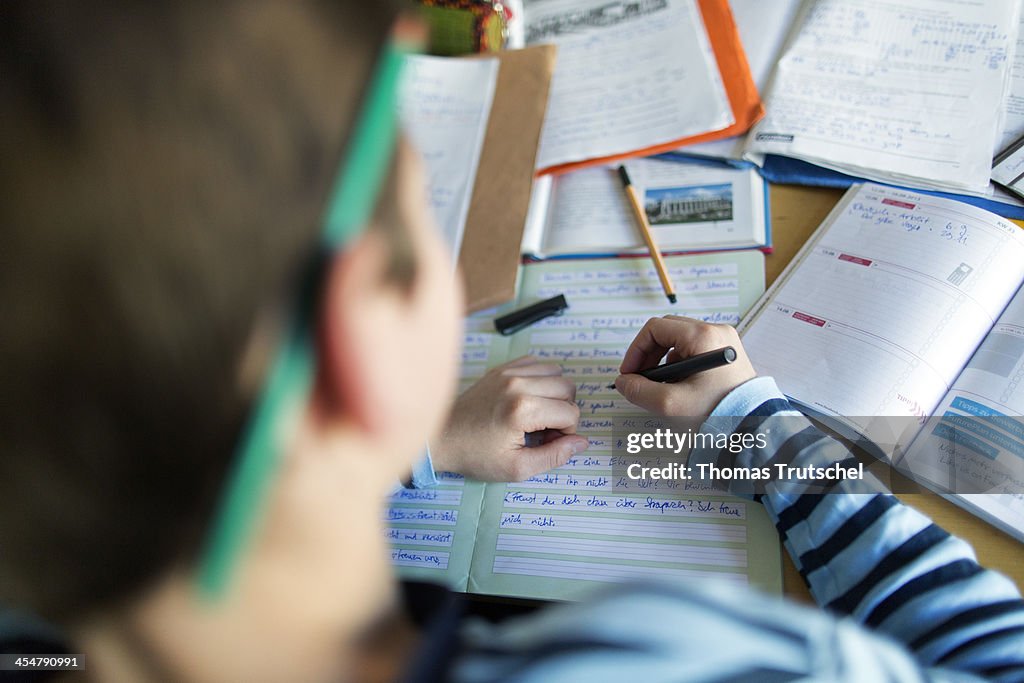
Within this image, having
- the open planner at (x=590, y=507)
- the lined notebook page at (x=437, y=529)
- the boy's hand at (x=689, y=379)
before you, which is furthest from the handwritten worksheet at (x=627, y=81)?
the lined notebook page at (x=437, y=529)

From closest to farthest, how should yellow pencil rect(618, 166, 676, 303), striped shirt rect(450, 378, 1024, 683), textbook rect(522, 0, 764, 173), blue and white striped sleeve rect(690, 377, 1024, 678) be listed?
striped shirt rect(450, 378, 1024, 683) < blue and white striped sleeve rect(690, 377, 1024, 678) < yellow pencil rect(618, 166, 676, 303) < textbook rect(522, 0, 764, 173)

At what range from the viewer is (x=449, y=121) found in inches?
36.0

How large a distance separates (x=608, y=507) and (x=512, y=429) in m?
0.11

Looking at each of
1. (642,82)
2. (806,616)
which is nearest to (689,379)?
(806,616)

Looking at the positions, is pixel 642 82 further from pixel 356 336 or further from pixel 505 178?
pixel 356 336

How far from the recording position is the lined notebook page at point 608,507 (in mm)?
562

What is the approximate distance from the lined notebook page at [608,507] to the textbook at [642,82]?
202 mm

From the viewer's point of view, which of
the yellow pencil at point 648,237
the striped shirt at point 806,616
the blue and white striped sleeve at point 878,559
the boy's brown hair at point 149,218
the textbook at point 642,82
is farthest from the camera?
the textbook at point 642,82

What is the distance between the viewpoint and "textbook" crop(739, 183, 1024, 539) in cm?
56

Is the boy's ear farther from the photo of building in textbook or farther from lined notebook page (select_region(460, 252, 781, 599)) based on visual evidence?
the photo of building in textbook

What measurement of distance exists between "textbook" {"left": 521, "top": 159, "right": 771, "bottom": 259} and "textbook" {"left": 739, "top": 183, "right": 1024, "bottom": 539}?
92mm

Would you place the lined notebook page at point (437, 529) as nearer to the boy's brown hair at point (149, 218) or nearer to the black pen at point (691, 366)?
the black pen at point (691, 366)

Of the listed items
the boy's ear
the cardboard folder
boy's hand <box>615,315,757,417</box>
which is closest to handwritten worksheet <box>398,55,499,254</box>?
the cardboard folder

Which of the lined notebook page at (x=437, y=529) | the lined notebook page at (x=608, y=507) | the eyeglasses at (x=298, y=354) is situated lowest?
the lined notebook page at (x=437, y=529)
